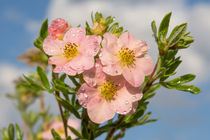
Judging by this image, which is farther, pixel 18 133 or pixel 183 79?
pixel 18 133

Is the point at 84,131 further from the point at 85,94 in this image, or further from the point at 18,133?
the point at 18,133

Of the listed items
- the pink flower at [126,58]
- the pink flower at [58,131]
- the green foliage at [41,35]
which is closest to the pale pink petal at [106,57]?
the pink flower at [126,58]

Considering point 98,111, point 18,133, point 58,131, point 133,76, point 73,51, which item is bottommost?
point 58,131

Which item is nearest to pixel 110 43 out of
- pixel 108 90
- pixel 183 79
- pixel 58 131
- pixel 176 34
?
pixel 108 90

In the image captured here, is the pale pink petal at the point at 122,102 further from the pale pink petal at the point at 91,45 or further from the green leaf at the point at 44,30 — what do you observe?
the green leaf at the point at 44,30

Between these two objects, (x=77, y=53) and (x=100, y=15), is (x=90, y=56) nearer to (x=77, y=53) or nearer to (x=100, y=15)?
(x=77, y=53)

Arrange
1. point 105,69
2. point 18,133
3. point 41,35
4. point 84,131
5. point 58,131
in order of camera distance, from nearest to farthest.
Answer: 1. point 105,69
2. point 84,131
3. point 41,35
4. point 18,133
5. point 58,131

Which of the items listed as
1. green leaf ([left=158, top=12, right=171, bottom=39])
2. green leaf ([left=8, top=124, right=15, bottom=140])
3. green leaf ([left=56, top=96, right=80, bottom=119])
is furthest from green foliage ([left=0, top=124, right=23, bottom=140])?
green leaf ([left=158, top=12, right=171, bottom=39])
